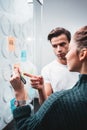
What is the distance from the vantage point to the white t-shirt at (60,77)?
5.54ft

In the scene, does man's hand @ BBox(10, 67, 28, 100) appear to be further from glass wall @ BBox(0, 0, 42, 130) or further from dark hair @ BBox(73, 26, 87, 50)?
glass wall @ BBox(0, 0, 42, 130)

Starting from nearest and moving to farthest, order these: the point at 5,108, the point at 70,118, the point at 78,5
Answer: the point at 70,118 → the point at 5,108 → the point at 78,5

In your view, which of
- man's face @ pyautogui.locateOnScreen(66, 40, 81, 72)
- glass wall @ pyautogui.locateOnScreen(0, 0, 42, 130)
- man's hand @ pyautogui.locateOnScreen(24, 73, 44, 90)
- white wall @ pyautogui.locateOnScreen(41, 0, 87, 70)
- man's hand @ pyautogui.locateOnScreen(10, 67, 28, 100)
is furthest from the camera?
white wall @ pyautogui.locateOnScreen(41, 0, 87, 70)

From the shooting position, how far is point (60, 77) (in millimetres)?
1707

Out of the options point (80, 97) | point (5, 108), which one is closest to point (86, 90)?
point (80, 97)

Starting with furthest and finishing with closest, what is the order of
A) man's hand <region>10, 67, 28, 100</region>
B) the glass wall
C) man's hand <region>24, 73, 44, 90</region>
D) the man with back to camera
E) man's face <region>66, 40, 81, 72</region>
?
1. the glass wall
2. man's hand <region>24, 73, 44, 90</region>
3. man's hand <region>10, 67, 28, 100</region>
4. man's face <region>66, 40, 81, 72</region>
5. the man with back to camera

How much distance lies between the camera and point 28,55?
7.13ft

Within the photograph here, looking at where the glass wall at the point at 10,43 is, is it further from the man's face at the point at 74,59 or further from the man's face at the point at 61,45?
the man's face at the point at 74,59

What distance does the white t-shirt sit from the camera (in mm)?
1688

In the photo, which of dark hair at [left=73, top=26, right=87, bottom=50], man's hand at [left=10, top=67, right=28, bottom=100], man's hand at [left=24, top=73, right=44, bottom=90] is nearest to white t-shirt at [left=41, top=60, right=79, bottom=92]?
man's hand at [left=24, top=73, right=44, bottom=90]

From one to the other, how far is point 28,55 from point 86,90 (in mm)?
1441

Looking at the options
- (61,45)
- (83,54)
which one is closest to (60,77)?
(61,45)

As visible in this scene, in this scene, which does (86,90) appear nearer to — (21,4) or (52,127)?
(52,127)

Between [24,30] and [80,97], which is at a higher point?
[24,30]
